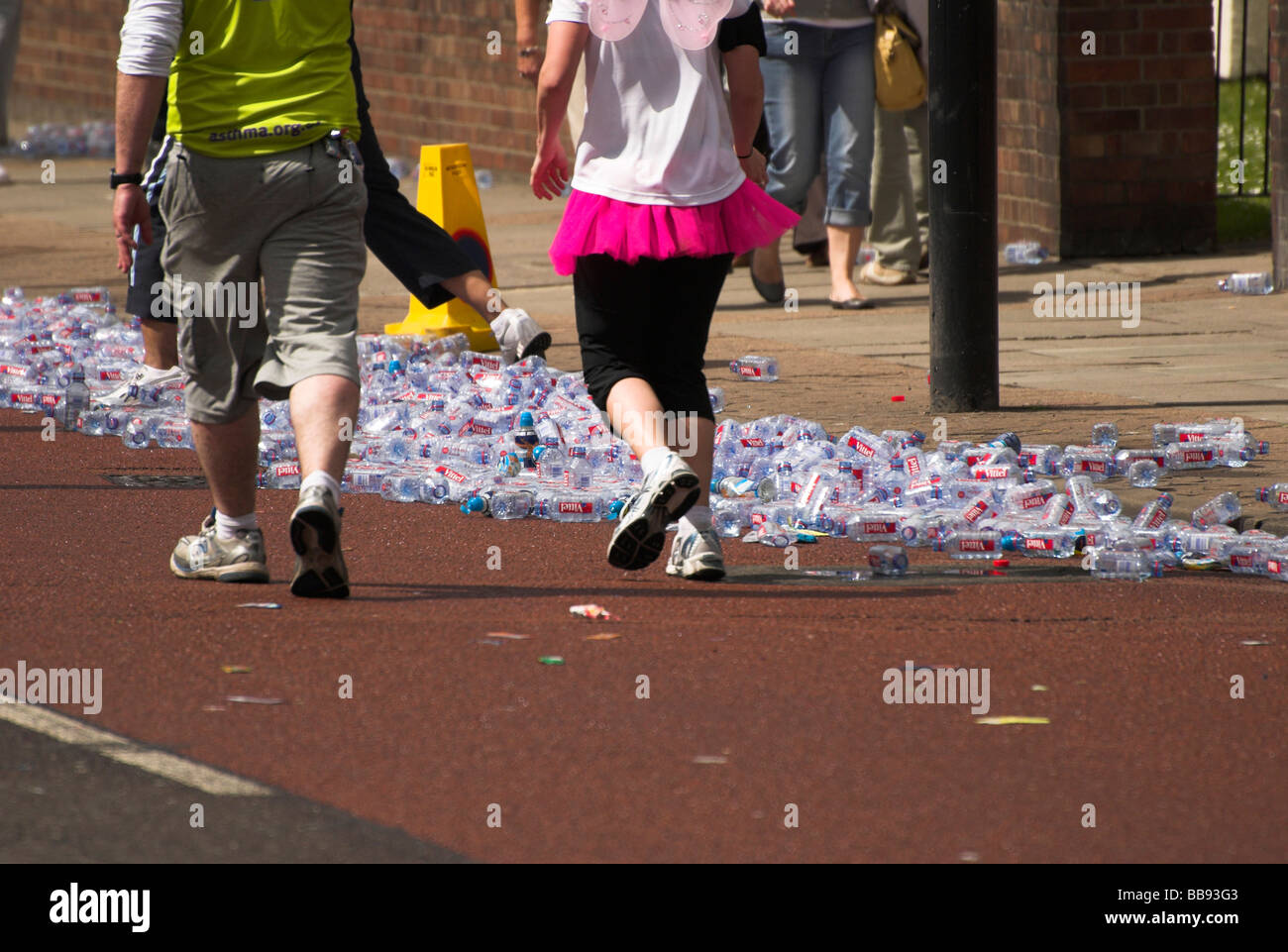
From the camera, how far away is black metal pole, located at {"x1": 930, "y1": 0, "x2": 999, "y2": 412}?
859 centimetres

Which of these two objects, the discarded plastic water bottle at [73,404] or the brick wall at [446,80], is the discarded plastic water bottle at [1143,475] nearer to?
the discarded plastic water bottle at [73,404]

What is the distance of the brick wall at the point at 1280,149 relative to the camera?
11.4 m

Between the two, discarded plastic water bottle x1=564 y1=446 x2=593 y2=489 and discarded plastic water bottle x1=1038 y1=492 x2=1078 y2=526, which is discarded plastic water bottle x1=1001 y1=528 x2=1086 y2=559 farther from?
discarded plastic water bottle x1=564 y1=446 x2=593 y2=489

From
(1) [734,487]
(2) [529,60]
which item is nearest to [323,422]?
(1) [734,487]

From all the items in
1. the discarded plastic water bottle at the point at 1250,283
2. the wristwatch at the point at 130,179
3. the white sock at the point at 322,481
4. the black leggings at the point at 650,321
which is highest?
the wristwatch at the point at 130,179

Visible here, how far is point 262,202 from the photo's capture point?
5.72 m

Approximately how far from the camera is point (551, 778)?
14.2 feet

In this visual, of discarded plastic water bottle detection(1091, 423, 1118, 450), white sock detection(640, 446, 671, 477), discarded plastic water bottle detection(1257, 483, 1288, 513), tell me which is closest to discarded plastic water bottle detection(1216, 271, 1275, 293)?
discarded plastic water bottle detection(1091, 423, 1118, 450)

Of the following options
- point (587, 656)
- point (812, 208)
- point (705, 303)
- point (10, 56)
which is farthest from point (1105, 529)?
point (10, 56)

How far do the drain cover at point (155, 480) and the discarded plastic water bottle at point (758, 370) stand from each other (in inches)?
100

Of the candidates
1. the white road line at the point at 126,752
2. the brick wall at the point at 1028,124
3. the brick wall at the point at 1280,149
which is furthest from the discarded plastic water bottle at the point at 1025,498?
the brick wall at the point at 1028,124
